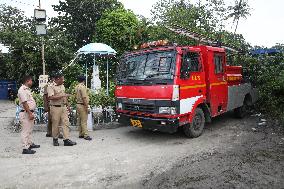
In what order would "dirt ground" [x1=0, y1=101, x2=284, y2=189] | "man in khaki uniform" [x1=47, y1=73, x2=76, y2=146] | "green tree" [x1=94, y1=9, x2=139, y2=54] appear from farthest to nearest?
"green tree" [x1=94, y1=9, x2=139, y2=54] → "man in khaki uniform" [x1=47, y1=73, x2=76, y2=146] → "dirt ground" [x1=0, y1=101, x2=284, y2=189]

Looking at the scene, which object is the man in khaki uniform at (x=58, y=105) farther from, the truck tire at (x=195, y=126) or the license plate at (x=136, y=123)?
the truck tire at (x=195, y=126)

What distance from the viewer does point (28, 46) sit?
18125 mm

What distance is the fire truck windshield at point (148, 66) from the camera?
7.62 m

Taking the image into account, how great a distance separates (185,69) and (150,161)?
2573 mm

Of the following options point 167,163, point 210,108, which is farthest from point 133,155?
point 210,108


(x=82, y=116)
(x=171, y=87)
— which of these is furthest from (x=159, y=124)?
(x=82, y=116)

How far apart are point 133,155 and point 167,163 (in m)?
0.95

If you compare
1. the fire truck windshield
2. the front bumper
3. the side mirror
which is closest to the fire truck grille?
the front bumper

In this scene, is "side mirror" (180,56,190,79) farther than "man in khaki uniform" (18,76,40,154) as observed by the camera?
Yes

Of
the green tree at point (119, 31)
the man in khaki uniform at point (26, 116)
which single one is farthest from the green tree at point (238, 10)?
the man in khaki uniform at point (26, 116)

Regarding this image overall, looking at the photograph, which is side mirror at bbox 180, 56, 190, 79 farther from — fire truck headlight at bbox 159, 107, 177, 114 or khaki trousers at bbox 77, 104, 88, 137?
khaki trousers at bbox 77, 104, 88, 137

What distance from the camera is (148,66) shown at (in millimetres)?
8031

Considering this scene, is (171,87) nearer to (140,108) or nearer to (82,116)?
(140,108)

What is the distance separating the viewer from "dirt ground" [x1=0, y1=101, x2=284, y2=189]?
5.37 meters
